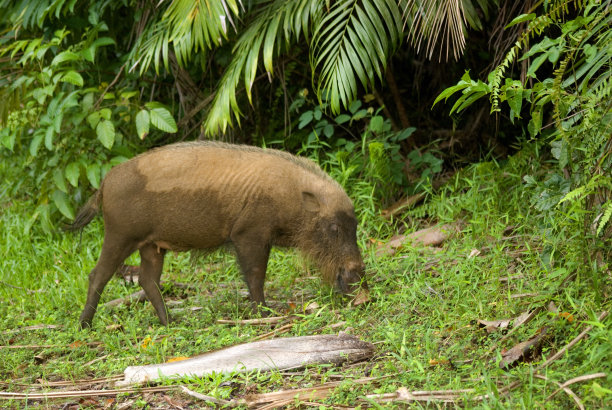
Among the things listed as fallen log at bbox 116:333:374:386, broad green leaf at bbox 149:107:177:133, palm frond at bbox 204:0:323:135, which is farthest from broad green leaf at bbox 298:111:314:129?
fallen log at bbox 116:333:374:386

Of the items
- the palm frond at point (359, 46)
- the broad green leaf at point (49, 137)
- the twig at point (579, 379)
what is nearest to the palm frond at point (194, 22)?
the palm frond at point (359, 46)

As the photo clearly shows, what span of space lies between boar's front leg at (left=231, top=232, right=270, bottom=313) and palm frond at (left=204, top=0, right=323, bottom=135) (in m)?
1.23

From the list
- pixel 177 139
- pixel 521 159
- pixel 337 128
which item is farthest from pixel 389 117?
pixel 177 139

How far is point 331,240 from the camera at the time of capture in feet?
17.3

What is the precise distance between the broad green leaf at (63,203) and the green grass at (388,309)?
0.91 ft

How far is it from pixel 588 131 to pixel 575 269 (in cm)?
73

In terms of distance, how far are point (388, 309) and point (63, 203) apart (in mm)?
3425

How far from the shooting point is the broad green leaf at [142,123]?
630 centimetres

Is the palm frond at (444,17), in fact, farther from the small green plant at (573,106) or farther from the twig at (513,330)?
the twig at (513,330)

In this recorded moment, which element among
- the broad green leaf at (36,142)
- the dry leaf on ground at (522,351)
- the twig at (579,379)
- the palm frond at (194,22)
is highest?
the palm frond at (194,22)

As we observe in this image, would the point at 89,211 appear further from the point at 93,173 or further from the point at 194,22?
the point at 194,22

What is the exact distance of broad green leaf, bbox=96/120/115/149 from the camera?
6254mm

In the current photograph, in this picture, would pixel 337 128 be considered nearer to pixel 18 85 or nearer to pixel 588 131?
pixel 18 85

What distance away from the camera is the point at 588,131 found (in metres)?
3.96
